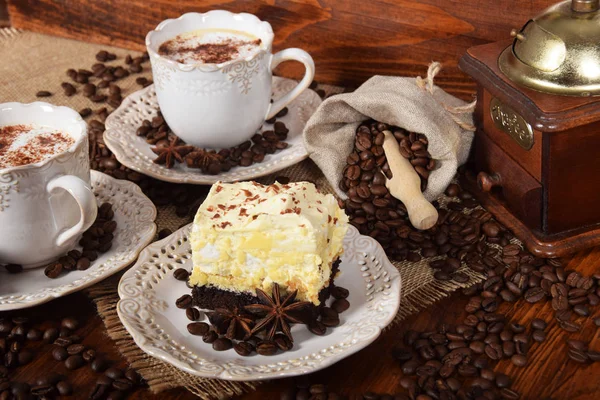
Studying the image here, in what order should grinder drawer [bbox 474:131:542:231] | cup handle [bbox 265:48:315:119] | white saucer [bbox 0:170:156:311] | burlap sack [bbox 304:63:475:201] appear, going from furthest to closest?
1. cup handle [bbox 265:48:315:119]
2. burlap sack [bbox 304:63:475:201]
3. grinder drawer [bbox 474:131:542:231]
4. white saucer [bbox 0:170:156:311]

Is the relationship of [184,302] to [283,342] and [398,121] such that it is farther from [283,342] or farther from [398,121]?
[398,121]

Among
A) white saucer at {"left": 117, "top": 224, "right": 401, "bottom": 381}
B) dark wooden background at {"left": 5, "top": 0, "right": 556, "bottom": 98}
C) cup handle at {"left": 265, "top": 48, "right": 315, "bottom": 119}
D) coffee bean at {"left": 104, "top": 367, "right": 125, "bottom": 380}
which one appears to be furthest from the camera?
dark wooden background at {"left": 5, "top": 0, "right": 556, "bottom": 98}

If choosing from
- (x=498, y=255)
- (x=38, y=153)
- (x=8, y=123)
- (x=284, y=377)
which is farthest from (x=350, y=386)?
(x=8, y=123)

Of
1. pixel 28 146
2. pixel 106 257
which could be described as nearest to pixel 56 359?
pixel 106 257

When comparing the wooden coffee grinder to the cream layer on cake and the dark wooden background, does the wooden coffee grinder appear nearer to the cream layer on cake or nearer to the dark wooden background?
the dark wooden background

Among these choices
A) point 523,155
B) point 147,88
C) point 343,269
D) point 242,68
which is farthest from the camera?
point 147,88

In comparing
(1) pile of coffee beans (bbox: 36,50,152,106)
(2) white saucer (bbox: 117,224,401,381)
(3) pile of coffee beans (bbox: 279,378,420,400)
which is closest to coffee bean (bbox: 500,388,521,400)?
(3) pile of coffee beans (bbox: 279,378,420,400)

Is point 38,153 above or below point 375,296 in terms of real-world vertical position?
above

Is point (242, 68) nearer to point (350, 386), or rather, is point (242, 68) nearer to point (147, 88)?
point (147, 88)
